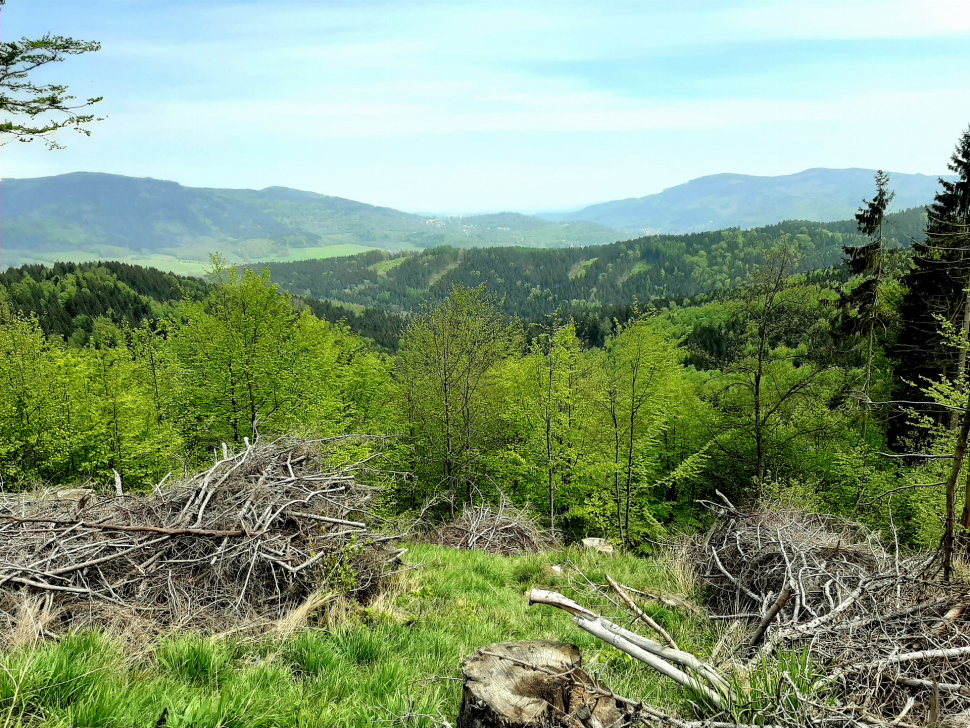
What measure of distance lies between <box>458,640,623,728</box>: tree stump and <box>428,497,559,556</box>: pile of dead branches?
27.2ft

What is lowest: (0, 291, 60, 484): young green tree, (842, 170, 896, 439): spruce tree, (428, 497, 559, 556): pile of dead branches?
(428, 497, 559, 556): pile of dead branches

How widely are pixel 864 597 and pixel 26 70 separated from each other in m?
21.6

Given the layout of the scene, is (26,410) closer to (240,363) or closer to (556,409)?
(240,363)

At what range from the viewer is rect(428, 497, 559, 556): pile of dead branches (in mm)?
11938

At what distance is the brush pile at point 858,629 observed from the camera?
3314 millimetres

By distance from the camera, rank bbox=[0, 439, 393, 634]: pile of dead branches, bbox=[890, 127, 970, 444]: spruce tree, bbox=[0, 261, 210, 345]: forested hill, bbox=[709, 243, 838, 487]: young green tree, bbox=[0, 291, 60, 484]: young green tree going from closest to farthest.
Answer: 1. bbox=[0, 439, 393, 634]: pile of dead branches
2. bbox=[709, 243, 838, 487]: young green tree
3. bbox=[0, 291, 60, 484]: young green tree
4. bbox=[890, 127, 970, 444]: spruce tree
5. bbox=[0, 261, 210, 345]: forested hill

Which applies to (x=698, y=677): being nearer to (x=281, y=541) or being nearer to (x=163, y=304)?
(x=281, y=541)

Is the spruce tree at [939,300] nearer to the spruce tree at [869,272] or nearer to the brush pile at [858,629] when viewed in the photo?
the spruce tree at [869,272]

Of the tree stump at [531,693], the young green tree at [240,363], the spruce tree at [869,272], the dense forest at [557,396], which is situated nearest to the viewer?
the tree stump at [531,693]

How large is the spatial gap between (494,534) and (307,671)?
8463mm

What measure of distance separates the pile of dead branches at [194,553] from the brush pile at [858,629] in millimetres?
4727

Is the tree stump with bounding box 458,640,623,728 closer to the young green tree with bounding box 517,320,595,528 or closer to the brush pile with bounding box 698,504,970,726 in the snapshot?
the brush pile with bounding box 698,504,970,726

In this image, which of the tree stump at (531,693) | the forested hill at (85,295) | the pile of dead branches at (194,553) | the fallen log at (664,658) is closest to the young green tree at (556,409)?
the pile of dead branches at (194,553)

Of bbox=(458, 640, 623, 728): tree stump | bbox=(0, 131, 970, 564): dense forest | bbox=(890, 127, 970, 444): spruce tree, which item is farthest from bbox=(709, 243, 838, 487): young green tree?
bbox=(458, 640, 623, 728): tree stump
